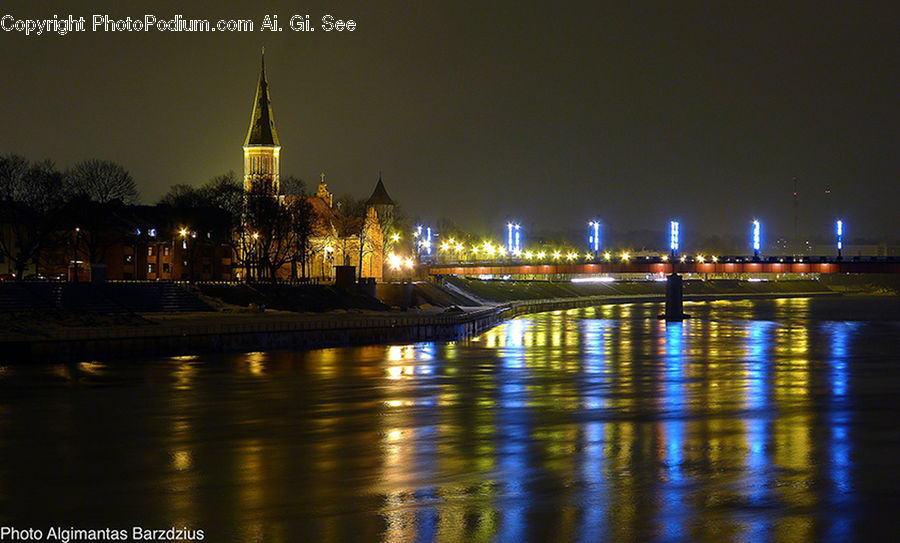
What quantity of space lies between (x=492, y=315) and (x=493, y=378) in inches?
1928

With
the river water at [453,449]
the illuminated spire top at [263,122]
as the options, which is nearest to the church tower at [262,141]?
the illuminated spire top at [263,122]

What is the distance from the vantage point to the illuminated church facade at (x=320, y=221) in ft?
431

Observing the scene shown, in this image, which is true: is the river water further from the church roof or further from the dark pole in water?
the church roof

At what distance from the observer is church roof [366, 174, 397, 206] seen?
561 feet

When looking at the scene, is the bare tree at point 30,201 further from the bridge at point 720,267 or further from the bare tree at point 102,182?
the bridge at point 720,267

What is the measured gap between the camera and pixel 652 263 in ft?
438

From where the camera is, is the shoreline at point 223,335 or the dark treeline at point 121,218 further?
the dark treeline at point 121,218

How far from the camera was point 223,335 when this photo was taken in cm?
6450

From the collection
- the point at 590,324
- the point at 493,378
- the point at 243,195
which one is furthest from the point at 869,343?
the point at 243,195

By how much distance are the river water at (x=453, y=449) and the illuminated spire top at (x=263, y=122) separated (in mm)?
93024

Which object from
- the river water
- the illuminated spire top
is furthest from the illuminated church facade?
the river water

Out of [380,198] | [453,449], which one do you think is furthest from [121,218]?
[453,449]

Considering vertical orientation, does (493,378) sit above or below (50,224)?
below

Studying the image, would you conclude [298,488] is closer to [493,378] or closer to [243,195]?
[493,378]
